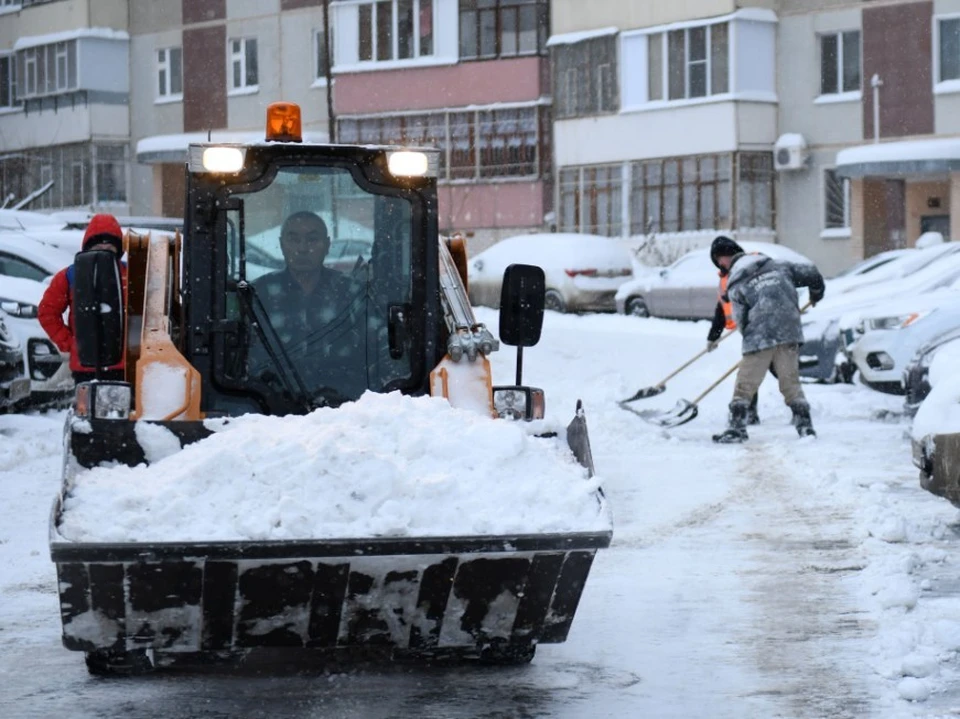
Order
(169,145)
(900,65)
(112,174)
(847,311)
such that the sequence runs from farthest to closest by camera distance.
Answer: (112,174) → (169,145) → (900,65) → (847,311)

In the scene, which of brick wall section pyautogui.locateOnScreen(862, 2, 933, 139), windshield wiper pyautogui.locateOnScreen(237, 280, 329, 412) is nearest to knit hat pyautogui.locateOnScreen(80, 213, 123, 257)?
windshield wiper pyautogui.locateOnScreen(237, 280, 329, 412)

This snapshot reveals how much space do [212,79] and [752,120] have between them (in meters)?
16.4

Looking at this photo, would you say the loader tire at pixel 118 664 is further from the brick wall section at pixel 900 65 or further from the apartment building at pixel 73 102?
the apartment building at pixel 73 102

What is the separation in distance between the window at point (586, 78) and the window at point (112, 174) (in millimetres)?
14767

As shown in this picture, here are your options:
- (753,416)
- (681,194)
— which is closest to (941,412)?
(753,416)

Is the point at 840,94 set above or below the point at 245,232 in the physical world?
above

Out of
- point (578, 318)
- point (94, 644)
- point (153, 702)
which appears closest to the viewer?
point (94, 644)

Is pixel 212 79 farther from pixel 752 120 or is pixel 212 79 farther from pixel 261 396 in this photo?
pixel 261 396

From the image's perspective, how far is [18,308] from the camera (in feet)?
47.8

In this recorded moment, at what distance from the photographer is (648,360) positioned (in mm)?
19609

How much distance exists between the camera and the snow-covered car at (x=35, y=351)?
14.4m

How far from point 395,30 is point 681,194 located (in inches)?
347

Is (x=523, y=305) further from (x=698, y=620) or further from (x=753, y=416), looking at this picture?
(x=753, y=416)

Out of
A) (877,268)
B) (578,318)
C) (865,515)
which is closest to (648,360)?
(877,268)
